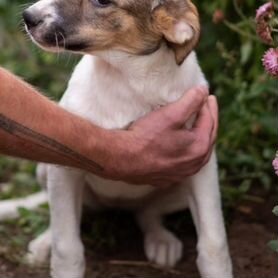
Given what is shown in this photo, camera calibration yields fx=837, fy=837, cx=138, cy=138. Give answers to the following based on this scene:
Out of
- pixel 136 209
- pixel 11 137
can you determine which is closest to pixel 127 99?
pixel 11 137

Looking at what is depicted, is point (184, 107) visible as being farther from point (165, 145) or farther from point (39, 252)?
point (39, 252)

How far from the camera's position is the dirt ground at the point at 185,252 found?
4.07m

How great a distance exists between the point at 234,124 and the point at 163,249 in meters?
0.91

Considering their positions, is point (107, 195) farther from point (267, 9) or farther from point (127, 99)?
point (267, 9)

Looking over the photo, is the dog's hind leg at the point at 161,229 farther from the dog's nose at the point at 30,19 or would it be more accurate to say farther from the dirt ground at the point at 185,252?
the dog's nose at the point at 30,19

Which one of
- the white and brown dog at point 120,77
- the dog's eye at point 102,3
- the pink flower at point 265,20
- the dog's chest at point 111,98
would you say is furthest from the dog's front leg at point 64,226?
the pink flower at point 265,20

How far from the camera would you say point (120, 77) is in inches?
142

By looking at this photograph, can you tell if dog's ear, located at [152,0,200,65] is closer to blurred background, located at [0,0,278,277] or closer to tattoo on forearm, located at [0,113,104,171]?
tattoo on forearm, located at [0,113,104,171]

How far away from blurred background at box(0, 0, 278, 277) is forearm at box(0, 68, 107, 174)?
3.35ft

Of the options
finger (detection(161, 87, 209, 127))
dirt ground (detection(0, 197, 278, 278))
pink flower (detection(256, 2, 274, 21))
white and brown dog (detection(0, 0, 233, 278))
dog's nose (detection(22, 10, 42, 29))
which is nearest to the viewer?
pink flower (detection(256, 2, 274, 21))

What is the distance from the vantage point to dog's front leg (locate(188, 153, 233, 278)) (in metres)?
3.69

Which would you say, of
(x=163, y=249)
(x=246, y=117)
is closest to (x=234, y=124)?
(x=246, y=117)

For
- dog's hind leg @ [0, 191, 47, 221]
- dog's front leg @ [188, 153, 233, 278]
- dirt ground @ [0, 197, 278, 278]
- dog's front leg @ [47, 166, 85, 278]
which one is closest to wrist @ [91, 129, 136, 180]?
dog's front leg @ [47, 166, 85, 278]

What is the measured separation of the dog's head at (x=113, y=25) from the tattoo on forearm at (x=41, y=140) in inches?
14.0
